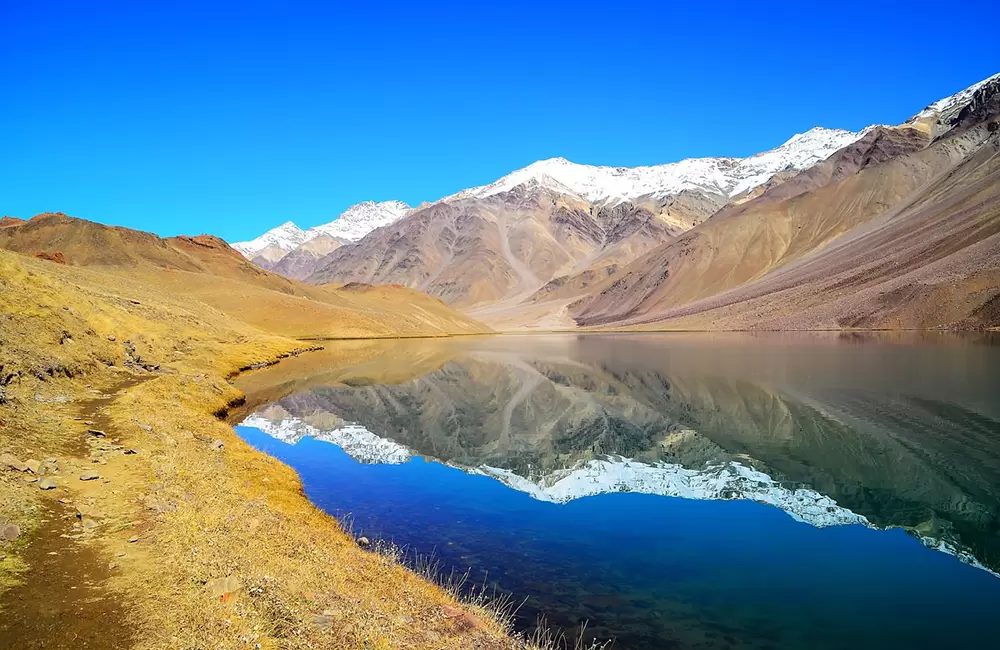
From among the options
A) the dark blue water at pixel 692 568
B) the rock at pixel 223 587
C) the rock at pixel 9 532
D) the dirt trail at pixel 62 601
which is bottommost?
the dark blue water at pixel 692 568

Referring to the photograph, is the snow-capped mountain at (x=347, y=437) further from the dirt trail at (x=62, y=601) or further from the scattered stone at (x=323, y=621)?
the scattered stone at (x=323, y=621)

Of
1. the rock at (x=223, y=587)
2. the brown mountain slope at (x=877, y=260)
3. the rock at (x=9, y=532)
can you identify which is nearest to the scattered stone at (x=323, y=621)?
the rock at (x=223, y=587)

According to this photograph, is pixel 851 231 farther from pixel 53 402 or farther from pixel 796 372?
pixel 53 402

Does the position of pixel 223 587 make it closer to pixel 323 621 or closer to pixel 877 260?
pixel 323 621

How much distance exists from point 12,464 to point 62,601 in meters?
5.99

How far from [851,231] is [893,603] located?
186 metres

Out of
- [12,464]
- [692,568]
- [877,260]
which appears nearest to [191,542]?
[12,464]

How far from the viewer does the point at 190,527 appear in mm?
10742

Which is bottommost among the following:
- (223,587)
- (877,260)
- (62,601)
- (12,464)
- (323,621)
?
(323,621)

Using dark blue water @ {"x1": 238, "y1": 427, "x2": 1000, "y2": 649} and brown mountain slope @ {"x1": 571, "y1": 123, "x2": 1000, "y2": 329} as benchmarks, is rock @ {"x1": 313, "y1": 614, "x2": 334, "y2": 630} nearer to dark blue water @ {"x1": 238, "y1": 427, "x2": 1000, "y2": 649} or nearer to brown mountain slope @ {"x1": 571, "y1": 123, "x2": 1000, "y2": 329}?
dark blue water @ {"x1": 238, "y1": 427, "x2": 1000, "y2": 649}

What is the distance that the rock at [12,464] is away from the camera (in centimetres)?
1212

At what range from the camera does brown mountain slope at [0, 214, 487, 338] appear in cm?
10538

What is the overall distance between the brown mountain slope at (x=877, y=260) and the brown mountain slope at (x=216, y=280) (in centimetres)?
7633

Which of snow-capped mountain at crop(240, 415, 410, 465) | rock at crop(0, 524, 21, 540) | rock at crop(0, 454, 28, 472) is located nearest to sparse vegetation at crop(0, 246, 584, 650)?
rock at crop(0, 524, 21, 540)
